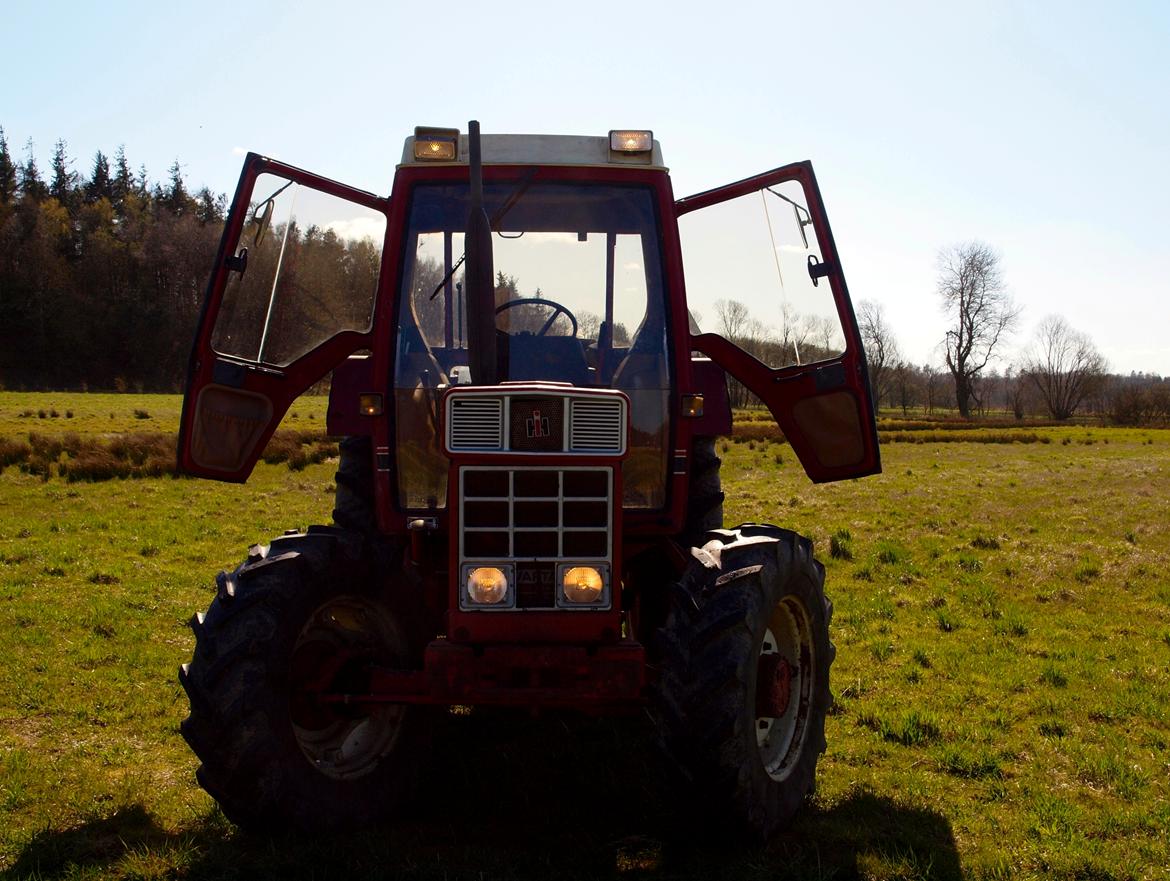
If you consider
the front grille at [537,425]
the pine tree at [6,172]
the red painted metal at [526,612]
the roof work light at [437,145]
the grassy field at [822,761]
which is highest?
the pine tree at [6,172]

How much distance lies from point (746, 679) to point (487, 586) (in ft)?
→ 3.37

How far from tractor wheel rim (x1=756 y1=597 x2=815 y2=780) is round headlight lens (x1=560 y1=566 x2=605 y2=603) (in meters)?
0.75

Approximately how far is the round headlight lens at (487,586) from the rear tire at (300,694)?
1.97ft

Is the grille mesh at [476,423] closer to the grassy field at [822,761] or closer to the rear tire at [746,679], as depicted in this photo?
the rear tire at [746,679]

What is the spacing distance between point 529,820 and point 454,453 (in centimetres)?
162

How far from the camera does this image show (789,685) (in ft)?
14.9

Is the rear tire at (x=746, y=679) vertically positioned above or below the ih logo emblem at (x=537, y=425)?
below

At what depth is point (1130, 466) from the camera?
27.4 m

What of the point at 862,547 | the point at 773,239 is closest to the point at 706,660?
the point at 773,239

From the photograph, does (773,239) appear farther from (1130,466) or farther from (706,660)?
(1130,466)

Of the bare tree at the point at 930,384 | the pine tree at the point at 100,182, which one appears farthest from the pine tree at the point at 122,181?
the bare tree at the point at 930,384

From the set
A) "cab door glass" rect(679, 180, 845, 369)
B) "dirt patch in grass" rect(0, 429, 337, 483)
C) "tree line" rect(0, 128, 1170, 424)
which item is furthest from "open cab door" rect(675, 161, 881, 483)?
"tree line" rect(0, 128, 1170, 424)

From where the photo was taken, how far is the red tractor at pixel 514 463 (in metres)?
4.05

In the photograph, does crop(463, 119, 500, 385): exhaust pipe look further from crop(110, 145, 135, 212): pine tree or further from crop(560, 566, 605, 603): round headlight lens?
crop(110, 145, 135, 212): pine tree
